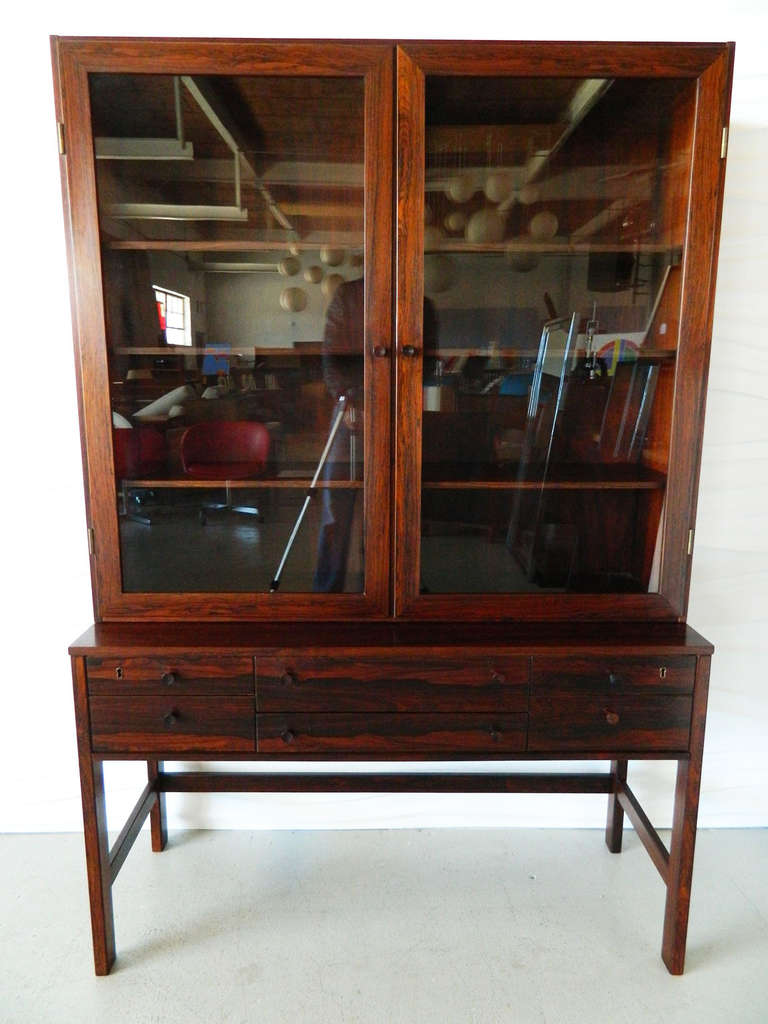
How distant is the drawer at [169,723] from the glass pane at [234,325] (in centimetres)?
24

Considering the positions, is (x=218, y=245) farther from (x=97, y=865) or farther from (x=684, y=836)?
(x=684, y=836)

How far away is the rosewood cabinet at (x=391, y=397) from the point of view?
135 cm

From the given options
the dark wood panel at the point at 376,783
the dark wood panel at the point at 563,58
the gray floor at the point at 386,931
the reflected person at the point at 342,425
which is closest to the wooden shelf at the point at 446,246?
the reflected person at the point at 342,425

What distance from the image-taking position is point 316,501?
1.51 metres

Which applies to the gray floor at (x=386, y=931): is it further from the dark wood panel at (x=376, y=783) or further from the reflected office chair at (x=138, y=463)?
the reflected office chair at (x=138, y=463)

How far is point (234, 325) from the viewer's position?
1.45 metres

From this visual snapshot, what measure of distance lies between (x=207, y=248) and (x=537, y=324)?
704mm

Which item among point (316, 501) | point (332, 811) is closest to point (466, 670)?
point (316, 501)

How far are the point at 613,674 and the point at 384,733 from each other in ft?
1.62

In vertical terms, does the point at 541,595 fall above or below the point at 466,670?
above

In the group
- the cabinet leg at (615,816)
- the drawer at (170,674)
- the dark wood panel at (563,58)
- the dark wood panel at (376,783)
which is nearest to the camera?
the dark wood panel at (563,58)

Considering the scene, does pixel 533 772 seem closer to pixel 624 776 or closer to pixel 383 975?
pixel 624 776

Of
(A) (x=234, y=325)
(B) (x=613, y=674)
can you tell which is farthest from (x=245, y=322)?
(B) (x=613, y=674)

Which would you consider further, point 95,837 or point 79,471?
point 79,471
